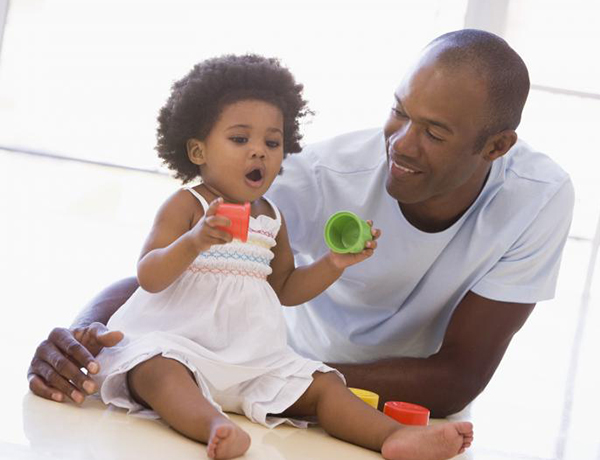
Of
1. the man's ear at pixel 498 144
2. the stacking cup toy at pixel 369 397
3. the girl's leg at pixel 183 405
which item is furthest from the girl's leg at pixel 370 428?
the man's ear at pixel 498 144

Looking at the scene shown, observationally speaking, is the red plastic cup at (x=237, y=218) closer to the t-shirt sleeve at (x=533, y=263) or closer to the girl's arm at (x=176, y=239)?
the girl's arm at (x=176, y=239)

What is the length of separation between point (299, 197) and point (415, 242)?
0.81 feet

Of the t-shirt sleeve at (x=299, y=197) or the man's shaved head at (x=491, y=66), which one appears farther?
the t-shirt sleeve at (x=299, y=197)

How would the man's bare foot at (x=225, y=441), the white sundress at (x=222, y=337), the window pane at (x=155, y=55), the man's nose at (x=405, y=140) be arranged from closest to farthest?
the man's bare foot at (x=225, y=441) → the white sundress at (x=222, y=337) → the man's nose at (x=405, y=140) → the window pane at (x=155, y=55)

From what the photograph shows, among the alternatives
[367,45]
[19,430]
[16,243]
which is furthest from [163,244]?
[367,45]

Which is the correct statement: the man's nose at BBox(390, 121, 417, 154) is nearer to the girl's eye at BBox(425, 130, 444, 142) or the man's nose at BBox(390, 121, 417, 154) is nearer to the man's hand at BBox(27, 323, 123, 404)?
the girl's eye at BBox(425, 130, 444, 142)

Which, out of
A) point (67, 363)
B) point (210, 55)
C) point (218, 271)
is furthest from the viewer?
point (210, 55)

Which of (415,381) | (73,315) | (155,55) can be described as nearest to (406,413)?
(415,381)

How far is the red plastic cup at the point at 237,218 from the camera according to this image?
1445 millimetres

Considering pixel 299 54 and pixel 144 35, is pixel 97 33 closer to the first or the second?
pixel 144 35

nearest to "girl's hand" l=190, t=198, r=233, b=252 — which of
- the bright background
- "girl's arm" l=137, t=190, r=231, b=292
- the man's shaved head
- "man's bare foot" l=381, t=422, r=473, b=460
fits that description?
"girl's arm" l=137, t=190, r=231, b=292

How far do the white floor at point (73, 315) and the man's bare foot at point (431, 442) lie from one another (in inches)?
2.3

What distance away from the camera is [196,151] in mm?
1784

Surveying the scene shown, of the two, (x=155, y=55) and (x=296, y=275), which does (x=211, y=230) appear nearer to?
(x=296, y=275)
